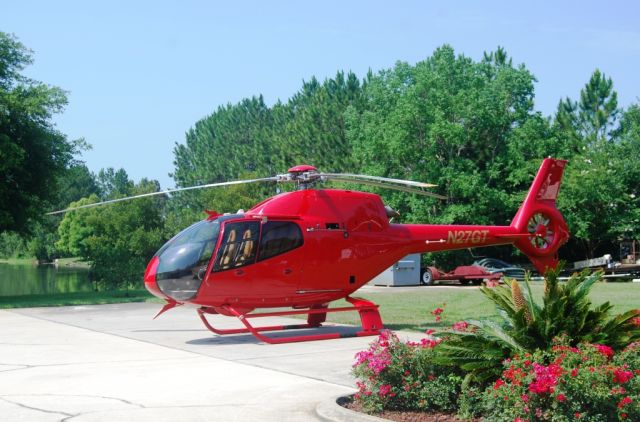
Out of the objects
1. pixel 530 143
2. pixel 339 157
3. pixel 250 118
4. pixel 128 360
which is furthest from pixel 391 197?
pixel 250 118

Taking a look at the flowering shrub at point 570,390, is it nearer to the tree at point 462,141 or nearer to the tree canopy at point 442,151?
the tree canopy at point 442,151

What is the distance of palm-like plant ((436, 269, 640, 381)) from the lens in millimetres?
7273

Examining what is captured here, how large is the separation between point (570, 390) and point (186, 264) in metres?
8.65

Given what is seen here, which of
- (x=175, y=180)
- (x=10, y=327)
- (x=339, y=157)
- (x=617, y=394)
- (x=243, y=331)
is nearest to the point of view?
(x=617, y=394)

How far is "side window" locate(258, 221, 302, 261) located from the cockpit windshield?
3.03 ft

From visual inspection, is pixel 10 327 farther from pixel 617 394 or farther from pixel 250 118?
pixel 250 118

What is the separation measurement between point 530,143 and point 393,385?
1553 inches

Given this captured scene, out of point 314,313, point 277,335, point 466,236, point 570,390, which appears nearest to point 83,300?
point 277,335

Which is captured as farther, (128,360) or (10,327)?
(10,327)

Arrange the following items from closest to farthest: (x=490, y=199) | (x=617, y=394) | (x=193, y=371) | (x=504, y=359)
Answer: (x=617, y=394) < (x=504, y=359) < (x=193, y=371) < (x=490, y=199)

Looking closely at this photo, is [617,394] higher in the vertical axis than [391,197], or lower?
lower

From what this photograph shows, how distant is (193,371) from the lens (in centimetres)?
1083

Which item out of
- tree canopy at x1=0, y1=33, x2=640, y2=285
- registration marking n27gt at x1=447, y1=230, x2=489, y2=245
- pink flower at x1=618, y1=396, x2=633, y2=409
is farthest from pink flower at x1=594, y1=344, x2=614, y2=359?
tree canopy at x1=0, y1=33, x2=640, y2=285

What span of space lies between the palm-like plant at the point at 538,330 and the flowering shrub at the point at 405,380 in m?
0.21
